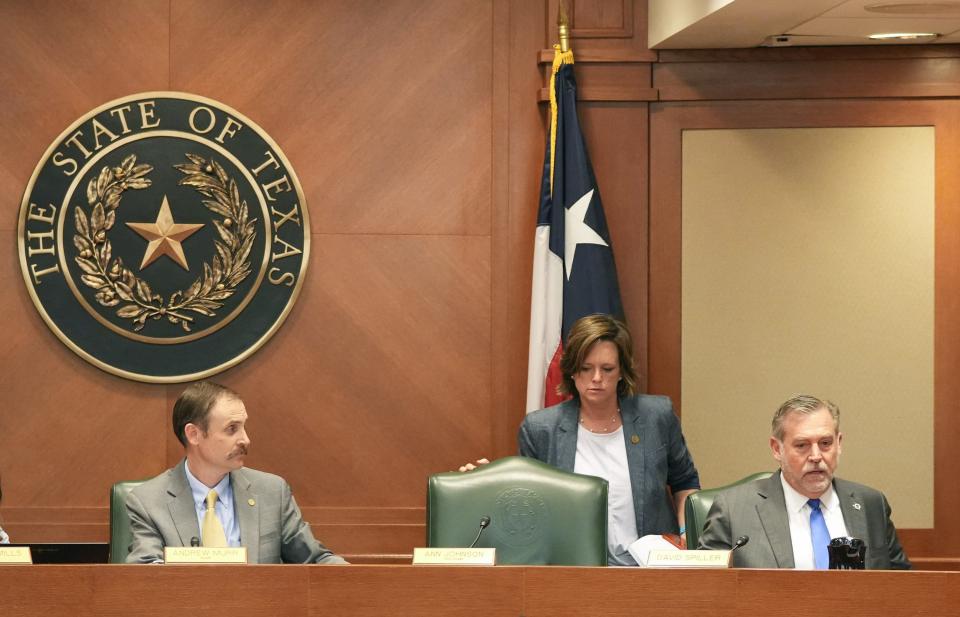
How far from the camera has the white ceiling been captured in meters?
4.52

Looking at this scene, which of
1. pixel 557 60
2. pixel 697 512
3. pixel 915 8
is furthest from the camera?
pixel 557 60

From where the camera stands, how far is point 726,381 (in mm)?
5410

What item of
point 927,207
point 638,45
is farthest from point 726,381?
point 638,45

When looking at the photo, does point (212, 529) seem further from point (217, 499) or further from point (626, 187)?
point (626, 187)

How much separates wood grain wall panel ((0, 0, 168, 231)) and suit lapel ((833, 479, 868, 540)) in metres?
3.19

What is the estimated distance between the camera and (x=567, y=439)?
4574 millimetres

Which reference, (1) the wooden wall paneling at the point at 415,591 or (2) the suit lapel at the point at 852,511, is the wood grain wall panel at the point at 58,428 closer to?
(1) the wooden wall paneling at the point at 415,591

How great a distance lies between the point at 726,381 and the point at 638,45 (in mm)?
1412

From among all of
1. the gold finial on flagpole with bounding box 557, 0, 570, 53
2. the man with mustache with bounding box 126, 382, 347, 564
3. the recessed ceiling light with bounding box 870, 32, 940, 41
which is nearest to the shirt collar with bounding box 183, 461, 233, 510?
the man with mustache with bounding box 126, 382, 347, 564

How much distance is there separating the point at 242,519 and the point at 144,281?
70.0 inches

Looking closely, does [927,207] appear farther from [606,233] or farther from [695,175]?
[606,233]

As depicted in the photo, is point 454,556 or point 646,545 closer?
point 454,556

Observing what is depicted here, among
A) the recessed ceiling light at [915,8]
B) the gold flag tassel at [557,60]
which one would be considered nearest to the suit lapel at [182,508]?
the gold flag tassel at [557,60]

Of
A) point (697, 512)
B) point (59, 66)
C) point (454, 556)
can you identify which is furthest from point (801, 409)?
point (59, 66)
